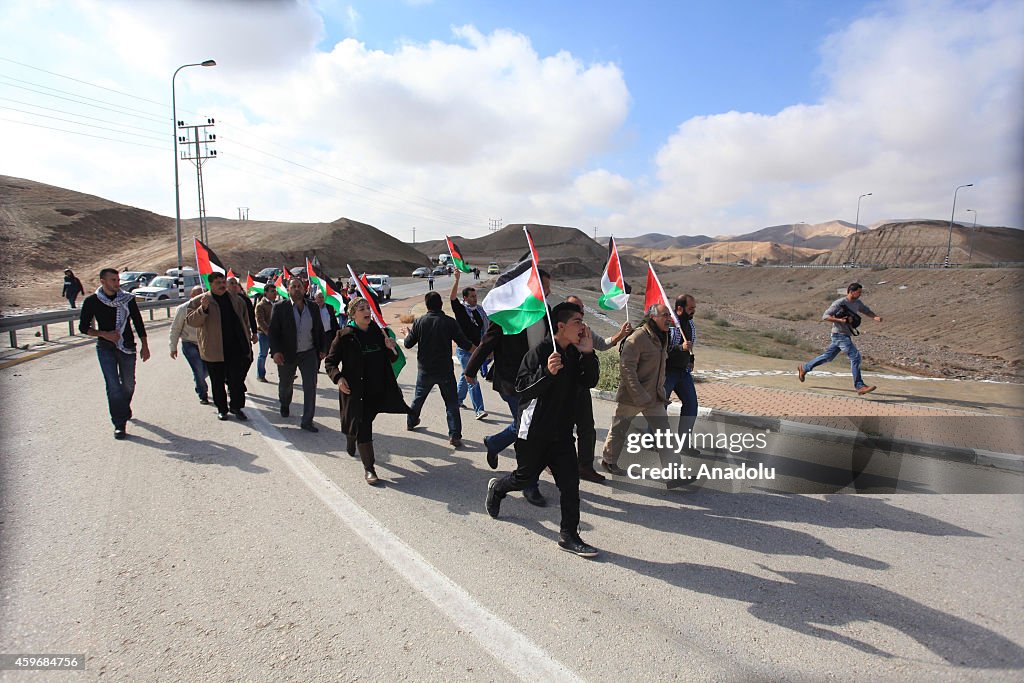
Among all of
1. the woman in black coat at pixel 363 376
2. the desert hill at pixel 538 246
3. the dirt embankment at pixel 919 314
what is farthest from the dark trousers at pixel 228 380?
the desert hill at pixel 538 246

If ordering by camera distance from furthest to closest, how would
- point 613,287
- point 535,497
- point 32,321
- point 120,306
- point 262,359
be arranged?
point 32,321 < point 262,359 < point 120,306 < point 613,287 < point 535,497

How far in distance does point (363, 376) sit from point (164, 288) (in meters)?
27.3

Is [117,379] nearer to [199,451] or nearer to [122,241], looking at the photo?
[199,451]

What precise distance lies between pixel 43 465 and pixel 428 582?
4516mm

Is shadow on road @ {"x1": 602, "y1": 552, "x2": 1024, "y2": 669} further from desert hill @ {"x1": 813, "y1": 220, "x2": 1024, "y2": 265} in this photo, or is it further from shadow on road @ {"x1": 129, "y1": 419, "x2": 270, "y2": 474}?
desert hill @ {"x1": 813, "y1": 220, "x2": 1024, "y2": 265}

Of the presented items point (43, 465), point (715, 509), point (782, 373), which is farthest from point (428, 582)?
point (782, 373)

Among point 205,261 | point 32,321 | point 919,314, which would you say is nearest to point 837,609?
point 205,261

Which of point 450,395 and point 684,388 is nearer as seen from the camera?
point 684,388

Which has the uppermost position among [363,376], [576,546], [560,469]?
[363,376]

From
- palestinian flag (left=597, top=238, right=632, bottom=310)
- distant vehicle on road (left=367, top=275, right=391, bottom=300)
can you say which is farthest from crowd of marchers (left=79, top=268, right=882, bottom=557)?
distant vehicle on road (left=367, top=275, right=391, bottom=300)

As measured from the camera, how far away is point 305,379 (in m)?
7.36

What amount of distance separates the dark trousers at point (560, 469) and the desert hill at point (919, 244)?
98.4m

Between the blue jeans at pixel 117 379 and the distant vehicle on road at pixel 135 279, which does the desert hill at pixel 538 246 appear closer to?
the distant vehicle on road at pixel 135 279

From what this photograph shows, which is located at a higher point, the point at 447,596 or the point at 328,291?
the point at 328,291
